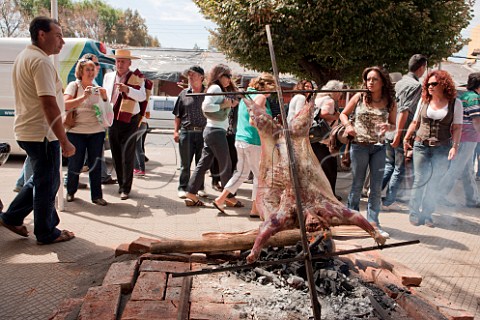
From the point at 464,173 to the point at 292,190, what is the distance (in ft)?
17.1

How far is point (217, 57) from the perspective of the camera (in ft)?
88.3

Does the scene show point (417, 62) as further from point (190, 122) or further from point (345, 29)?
point (190, 122)

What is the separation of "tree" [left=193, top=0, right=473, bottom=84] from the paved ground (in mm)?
3020

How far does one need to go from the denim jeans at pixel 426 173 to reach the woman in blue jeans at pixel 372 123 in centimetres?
82

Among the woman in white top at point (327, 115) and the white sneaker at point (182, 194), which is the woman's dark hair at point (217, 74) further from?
the white sneaker at point (182, 194)

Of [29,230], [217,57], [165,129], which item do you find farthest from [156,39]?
[29,230]

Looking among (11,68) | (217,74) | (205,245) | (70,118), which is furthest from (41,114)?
(11,68)

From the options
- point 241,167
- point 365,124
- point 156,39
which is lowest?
point 241,167

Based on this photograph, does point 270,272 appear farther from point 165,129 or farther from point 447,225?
point 165,129

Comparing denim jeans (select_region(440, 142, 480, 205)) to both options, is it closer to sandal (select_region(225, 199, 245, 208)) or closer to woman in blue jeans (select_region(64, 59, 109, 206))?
sandal (select_region(225, 199, 245, 208))

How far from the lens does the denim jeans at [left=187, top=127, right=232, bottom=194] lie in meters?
5.76

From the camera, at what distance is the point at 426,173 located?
17.7 feet

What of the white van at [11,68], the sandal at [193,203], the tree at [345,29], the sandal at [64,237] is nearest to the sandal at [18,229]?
the sandal at [64,237]

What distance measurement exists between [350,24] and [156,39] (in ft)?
199
